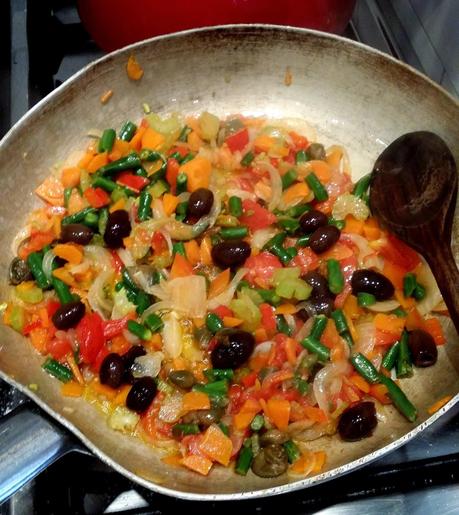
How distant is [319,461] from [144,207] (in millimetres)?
676

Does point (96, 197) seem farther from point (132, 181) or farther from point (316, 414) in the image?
point (316, 414)

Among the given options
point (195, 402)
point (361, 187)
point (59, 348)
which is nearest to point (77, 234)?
point (59, 348)

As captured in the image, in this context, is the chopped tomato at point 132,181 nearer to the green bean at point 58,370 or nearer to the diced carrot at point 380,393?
the green bean at point 58,370

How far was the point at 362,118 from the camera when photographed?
5.33ft

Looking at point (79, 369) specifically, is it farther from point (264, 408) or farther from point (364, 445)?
point (364, 445)

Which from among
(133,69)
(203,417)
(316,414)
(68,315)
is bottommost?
(316,414)

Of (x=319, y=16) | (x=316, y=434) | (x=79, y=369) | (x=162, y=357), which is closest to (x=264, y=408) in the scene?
(x=316, y=434)

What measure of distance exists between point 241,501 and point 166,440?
188 mm

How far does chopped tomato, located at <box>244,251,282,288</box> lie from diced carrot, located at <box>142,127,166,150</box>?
1.33 feet

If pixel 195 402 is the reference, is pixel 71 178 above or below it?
above

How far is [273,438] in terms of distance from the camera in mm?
1180

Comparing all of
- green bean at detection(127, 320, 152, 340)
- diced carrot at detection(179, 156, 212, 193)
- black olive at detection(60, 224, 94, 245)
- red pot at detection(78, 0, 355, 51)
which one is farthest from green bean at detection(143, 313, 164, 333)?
red pot at detection(78, 0, 355, 51)

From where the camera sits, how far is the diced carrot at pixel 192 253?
4.54ft

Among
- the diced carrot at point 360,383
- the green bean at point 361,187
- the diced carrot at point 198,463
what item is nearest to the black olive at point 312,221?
the green bean at point 361,187
